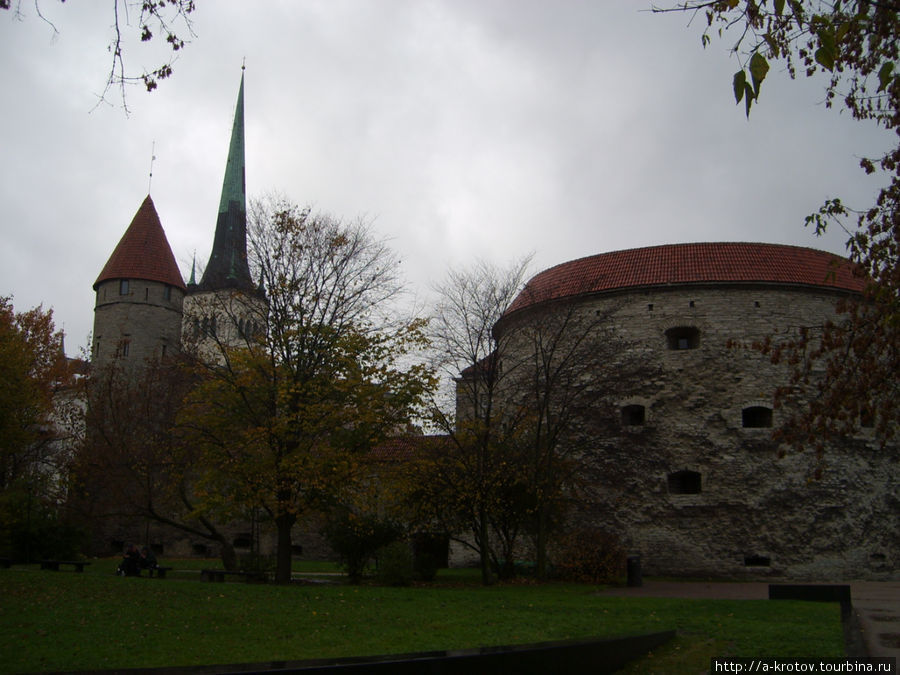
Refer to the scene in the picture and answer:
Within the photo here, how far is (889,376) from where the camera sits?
863 cm

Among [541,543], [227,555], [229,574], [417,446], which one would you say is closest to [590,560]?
[541,543]

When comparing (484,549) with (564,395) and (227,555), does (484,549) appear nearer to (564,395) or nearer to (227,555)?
(564,395)

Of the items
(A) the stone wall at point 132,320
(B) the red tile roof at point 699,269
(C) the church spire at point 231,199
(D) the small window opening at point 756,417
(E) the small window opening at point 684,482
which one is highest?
(C) the church spire at point 231,199

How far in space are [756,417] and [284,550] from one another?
12.6m

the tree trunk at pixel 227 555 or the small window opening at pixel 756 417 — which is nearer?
the tree trunk at pixel 227 555

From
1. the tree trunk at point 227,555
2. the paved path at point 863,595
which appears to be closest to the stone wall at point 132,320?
the tree trunk at point 227,555

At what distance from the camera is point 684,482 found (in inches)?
810

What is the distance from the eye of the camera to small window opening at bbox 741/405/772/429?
1997cm

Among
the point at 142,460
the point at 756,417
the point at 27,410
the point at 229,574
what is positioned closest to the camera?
the point at 229,574

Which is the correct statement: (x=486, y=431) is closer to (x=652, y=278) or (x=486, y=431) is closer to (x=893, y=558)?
(x=652, y=278)

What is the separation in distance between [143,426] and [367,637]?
18160mm

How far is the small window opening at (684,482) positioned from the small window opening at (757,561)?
1.97 meters

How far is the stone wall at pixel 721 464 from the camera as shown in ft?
61.9

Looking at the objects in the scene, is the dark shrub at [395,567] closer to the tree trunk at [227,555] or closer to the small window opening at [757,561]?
the tree trunk at [227,555]
